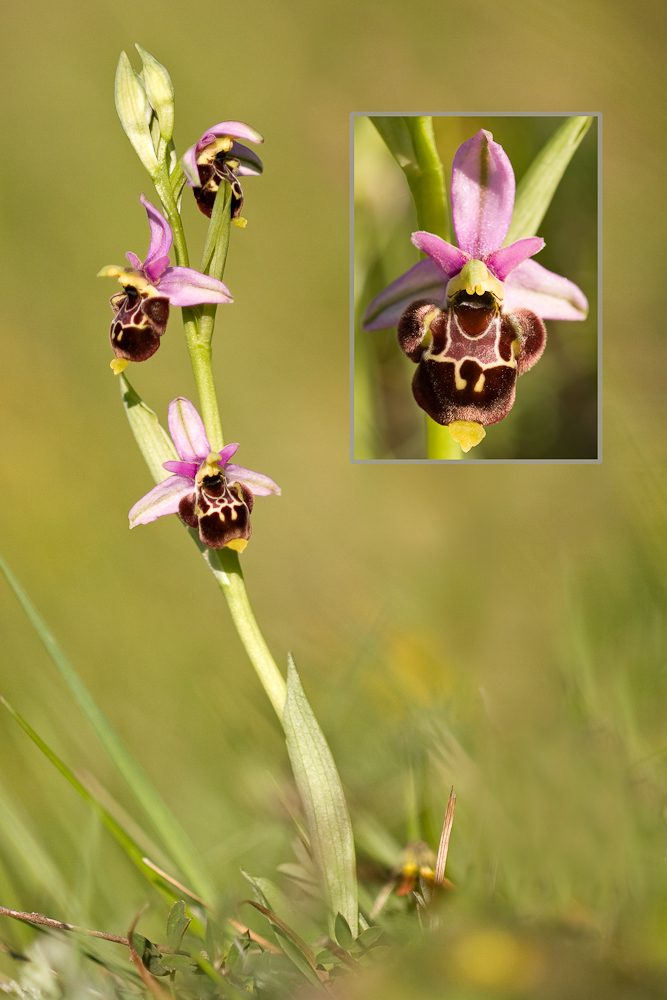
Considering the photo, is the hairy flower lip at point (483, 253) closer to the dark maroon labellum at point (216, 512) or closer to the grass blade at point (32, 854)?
the dark maroon labellum at point (216, 512)

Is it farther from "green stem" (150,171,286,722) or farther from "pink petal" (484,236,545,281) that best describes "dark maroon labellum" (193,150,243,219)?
"pink petal" (484,236,545,281)

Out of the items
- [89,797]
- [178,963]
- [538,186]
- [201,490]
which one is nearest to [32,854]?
[89,797]

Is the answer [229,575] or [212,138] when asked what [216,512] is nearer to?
[229,575]

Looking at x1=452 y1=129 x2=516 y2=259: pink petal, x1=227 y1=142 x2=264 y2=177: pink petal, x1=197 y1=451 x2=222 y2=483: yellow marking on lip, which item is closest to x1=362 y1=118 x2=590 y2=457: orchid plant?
x1=452 y1=129 x2=516 y2=259: pink petal

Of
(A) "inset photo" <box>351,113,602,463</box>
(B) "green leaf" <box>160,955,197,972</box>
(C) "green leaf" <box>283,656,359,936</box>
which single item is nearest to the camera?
(B) "green leaf" <box>160,955,197,972</box>

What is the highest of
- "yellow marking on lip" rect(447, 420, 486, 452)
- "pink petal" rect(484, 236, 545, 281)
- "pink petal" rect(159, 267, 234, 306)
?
"pink petal" rect(484, 236, 545, 281)

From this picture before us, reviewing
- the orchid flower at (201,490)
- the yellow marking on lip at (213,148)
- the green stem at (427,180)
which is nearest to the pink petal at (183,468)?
the orchid flower at (201,490)
